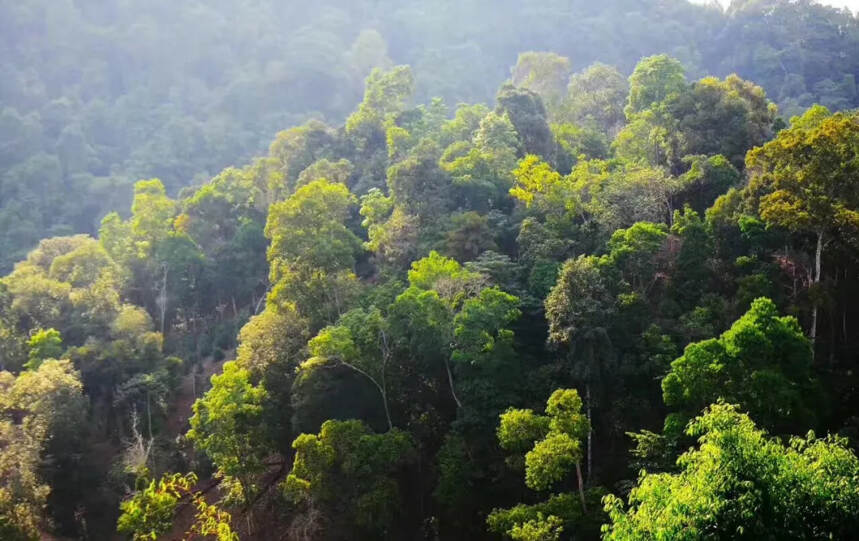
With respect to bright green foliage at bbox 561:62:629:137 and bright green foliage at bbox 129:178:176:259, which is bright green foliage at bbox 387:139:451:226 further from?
bright green foliage at bbox 561:62:629:137

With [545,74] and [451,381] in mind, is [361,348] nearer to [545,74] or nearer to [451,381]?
[451,381]

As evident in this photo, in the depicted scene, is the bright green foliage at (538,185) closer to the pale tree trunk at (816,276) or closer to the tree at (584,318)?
the tree at (584,318)

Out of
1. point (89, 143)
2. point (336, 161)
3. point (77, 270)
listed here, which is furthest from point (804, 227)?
point (89, 143)

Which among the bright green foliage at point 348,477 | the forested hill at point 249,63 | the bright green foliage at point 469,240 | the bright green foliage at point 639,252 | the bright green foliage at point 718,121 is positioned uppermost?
the forested hill at point 249,63

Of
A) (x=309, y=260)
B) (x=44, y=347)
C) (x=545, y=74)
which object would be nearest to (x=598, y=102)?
(x=545, y=74)

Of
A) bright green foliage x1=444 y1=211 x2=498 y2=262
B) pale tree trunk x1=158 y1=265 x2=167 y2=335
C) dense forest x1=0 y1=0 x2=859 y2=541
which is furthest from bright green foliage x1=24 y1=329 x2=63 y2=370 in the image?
bright green foliage x1=444 y1=211 x2=498 y2=262

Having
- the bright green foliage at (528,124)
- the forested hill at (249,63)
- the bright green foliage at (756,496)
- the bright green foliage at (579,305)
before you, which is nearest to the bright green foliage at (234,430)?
the bright green foliage at (579,305)

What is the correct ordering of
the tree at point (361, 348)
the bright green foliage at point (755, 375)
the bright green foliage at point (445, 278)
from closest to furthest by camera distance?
the bright green foliage at point (755, 375)
the tree at point (361, 348)
the bright green foliage at point (445, 278)
